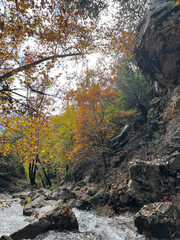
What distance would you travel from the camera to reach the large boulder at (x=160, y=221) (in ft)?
15.1

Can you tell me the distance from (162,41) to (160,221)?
11.5 meters

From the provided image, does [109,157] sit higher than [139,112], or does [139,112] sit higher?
[139,112]

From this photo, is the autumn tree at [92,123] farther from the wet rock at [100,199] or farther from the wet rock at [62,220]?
the wet rock at [62,220]

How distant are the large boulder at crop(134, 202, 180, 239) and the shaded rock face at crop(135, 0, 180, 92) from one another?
9.32 m

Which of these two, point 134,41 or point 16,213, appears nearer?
point 16,213

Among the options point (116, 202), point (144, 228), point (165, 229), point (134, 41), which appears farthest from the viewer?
point (134, 41)

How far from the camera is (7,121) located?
6473 mm

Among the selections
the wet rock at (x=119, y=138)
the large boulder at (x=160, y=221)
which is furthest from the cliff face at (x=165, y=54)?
the wet rock at (x=119, y=138)

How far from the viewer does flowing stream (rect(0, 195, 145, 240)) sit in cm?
520

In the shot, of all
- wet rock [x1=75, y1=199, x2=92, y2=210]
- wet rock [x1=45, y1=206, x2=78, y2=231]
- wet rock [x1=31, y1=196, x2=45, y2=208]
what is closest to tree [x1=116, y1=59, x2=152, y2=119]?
wet rock [x1=75, y1=199, x2=92, y2=210]

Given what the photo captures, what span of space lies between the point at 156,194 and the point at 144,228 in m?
1.99

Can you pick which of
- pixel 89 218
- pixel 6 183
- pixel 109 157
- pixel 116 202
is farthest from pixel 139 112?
pixel 6 183

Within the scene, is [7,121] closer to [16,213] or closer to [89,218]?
[16,213]

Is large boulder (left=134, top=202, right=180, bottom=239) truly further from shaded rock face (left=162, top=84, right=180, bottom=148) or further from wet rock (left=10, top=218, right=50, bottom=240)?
shaded rock face (left=162, top=84, right=180, bottom=148)
